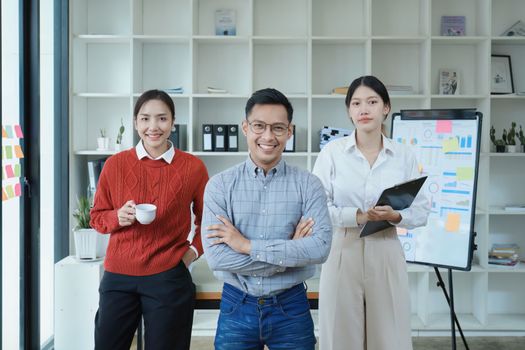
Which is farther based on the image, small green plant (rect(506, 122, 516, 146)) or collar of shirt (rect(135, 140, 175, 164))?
small green plant (rect(506, 122, 516, 146))

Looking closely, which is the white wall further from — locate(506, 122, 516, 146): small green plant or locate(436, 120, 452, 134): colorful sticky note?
locate(506, 122, 516, 146): small green plant

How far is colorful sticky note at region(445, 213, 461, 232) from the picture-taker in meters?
3.03

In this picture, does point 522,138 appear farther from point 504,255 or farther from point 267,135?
point 267,135

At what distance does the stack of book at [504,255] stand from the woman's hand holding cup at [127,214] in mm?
2969

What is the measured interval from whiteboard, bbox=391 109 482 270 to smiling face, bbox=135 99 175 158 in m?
1.54

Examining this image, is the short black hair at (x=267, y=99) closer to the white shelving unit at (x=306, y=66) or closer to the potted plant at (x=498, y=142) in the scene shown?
the white shelving unit at (x=306, y=66)

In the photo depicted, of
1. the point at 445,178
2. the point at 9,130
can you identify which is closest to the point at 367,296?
the point at 445,178

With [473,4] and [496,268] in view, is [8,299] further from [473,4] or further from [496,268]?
[473,4]

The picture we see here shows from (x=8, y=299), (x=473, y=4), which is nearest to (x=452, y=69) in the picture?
(x=473, y=4)

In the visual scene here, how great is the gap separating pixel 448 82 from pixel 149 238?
291 centimetres

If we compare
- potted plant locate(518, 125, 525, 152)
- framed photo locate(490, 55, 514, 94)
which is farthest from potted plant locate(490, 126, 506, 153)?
framed photo locate(490, 55, 514, 94)

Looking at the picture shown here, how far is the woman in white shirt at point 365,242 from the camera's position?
2.24m

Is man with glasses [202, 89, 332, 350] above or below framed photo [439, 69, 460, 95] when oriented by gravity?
below

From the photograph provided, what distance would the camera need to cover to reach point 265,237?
68.3 inches
